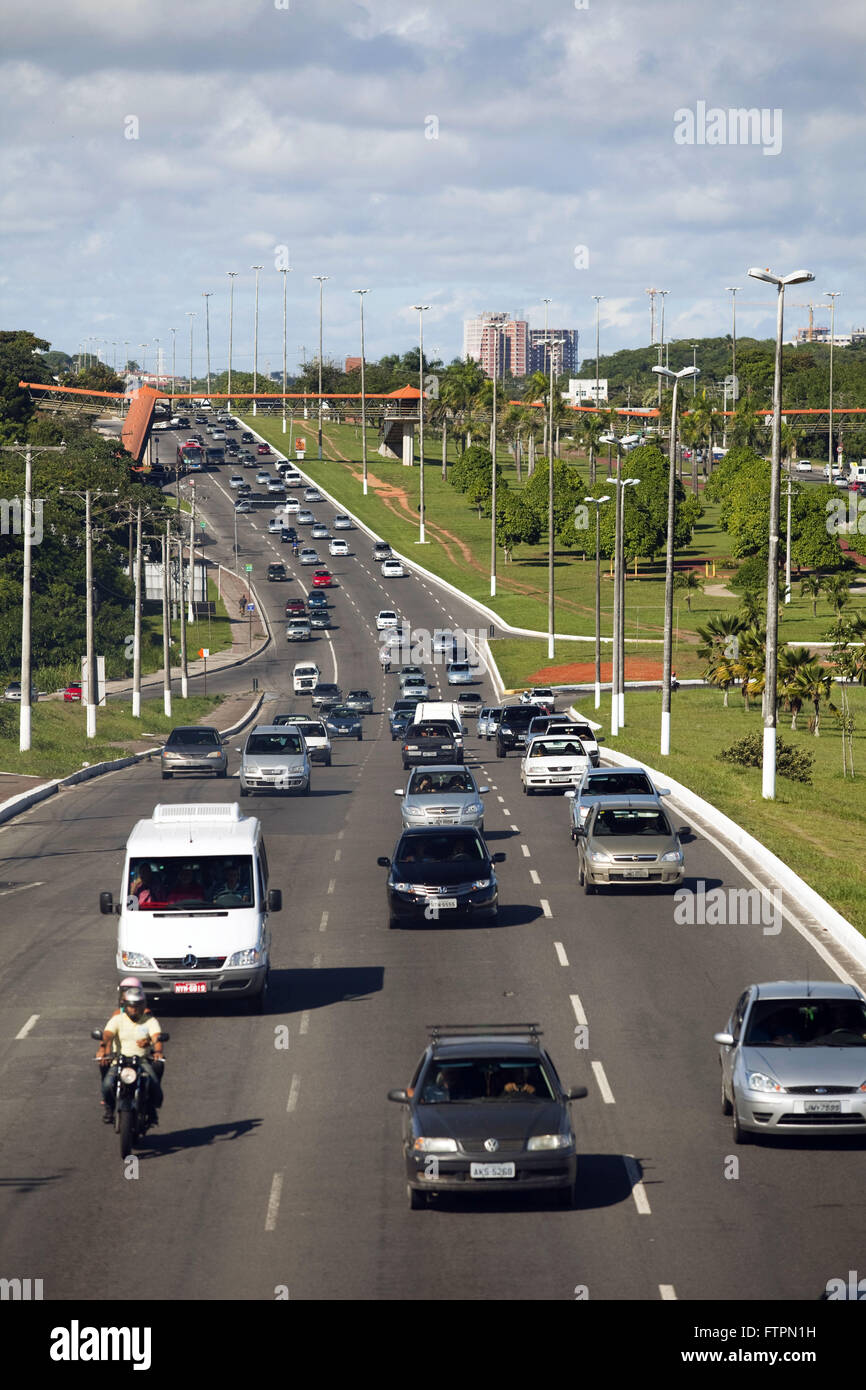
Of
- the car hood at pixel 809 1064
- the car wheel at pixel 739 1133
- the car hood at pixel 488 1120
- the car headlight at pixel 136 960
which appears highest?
the car hood at pixel 488 1120

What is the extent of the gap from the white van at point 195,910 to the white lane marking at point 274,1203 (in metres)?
6.50

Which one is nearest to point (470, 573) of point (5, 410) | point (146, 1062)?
point (5, 410)

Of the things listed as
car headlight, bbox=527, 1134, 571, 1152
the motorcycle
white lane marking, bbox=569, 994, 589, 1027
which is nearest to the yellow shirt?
the motorcycle

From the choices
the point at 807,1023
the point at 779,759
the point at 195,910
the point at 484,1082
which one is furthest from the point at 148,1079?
the point at 779,759

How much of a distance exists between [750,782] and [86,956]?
28.9 metres

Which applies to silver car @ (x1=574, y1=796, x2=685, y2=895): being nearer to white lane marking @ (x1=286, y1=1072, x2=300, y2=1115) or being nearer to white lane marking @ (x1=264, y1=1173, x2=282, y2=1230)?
white lane marking @ (x1=286, y1=1072, x2=300, y2=1115)

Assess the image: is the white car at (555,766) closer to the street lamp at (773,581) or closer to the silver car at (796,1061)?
the street lamp at (773,581)

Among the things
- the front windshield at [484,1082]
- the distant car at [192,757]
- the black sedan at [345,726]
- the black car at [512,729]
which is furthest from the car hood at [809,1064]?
the black sedan at [345,726]

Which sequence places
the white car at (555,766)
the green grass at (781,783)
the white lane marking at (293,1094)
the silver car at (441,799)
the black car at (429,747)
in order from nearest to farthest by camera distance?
the white lane marking at (293,1094) < the green grass at (781,783) < the silver car at (441,799) < the white car at (555,766) < the black car at (429,747)

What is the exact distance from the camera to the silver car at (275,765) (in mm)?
49312

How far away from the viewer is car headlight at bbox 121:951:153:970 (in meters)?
22.7

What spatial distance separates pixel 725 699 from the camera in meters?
87.8

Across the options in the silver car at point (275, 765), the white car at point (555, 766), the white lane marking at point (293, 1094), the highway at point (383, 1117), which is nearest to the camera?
the highway at point (383, 1117)

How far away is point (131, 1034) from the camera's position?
55.8 ft
